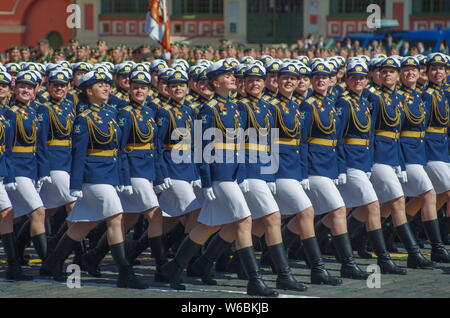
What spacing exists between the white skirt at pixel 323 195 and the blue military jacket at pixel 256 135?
53cm

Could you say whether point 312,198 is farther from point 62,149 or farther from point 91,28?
point 91,28

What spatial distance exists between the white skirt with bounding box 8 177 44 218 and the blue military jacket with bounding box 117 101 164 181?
0.95 m

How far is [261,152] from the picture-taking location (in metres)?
10.7

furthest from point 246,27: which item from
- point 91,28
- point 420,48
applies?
point 420,48

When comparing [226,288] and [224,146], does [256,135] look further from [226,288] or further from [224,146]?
[226,288]

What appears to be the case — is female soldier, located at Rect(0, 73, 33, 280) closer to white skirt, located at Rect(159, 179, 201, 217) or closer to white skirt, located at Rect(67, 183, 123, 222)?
white skirt, located at Rect(67, 183, 123, 222)

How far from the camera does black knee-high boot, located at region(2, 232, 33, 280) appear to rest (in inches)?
436

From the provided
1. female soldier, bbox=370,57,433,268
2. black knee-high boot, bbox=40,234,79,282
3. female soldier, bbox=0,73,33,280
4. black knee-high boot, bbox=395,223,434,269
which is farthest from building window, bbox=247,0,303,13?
black knee-high boot, bbox=40,234,79,282

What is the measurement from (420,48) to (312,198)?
16.7 meters

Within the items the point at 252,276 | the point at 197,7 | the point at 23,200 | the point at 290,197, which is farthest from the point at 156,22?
the point at 197,7

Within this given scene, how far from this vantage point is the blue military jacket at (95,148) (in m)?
10.7

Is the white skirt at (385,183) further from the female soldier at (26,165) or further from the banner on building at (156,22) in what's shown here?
the banner on building at (156,22)

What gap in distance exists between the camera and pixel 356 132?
1162cm

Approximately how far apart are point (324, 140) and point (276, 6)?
30.0 meters
